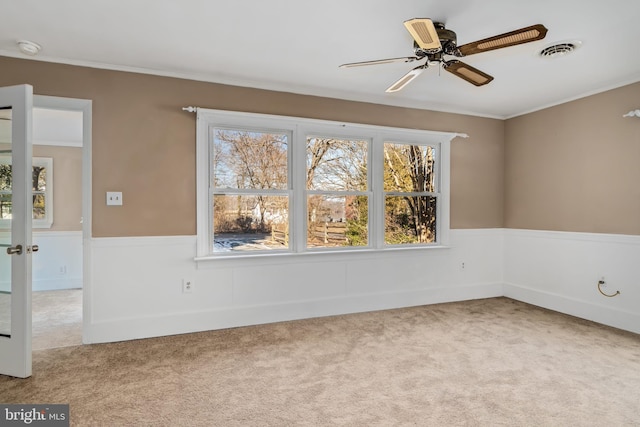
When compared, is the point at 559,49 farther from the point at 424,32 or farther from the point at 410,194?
the point at 410,194

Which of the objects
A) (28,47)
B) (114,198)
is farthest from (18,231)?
(28,47)

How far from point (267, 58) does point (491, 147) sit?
321cm

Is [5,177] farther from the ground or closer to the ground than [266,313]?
farther from the ground

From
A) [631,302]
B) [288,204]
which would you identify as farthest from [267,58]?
[631,302]

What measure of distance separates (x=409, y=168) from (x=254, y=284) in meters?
2.28

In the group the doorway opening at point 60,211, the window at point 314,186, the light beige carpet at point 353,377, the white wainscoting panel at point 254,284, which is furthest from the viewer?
the doorway opening at point 60,211

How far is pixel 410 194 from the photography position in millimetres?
4352

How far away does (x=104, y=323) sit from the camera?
3.13 m

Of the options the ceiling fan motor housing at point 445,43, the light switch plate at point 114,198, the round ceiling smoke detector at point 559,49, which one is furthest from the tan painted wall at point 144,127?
the round ceiling smoke detector at point 559,49

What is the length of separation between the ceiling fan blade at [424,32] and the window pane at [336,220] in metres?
2.07

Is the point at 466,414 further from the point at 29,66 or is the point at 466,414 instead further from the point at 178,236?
the point at 29,66

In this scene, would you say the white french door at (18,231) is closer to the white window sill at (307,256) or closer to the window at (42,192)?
the white window sill at (307,256)

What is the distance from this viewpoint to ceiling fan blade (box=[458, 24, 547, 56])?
6.08ft

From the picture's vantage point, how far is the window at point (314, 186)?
11.6ft
